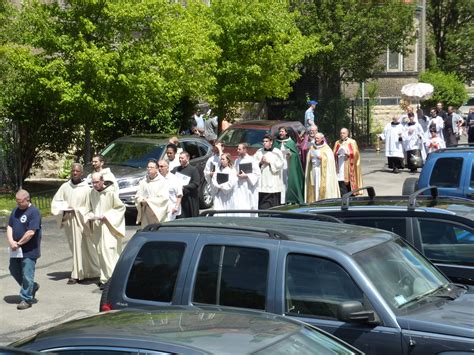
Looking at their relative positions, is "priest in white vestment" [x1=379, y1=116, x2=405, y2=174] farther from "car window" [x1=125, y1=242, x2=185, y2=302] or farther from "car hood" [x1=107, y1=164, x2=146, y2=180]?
"car window" [x1=125, y1=242, x2=185, y2=302]

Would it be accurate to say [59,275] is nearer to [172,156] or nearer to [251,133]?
[172,156]

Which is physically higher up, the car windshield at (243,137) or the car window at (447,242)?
the car windshield at (243,137)

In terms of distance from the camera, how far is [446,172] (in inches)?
539

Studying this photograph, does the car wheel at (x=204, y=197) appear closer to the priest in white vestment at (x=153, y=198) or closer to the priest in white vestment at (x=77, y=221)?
the priest in white vestment at (x=153, y=198)

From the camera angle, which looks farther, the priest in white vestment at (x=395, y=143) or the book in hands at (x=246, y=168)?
the priest in white vestment at (x=395, y=143)

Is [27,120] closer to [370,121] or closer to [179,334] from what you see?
[179,334]

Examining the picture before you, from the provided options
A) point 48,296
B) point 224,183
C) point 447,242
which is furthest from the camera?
point 224,183

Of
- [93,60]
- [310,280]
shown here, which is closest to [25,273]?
[310,280]

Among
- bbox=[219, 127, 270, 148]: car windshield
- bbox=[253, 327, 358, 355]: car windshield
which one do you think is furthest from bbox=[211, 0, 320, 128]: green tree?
bbox=[253, 327, 358, 355]: car windshield

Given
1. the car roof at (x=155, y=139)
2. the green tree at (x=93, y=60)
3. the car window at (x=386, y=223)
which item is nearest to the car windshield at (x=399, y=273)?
the car window at (x=386, y=223)

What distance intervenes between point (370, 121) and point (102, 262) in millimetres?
27978

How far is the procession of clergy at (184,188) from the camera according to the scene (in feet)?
42.1

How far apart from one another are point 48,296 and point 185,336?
7729mm

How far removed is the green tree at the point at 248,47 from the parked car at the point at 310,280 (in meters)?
20.0
